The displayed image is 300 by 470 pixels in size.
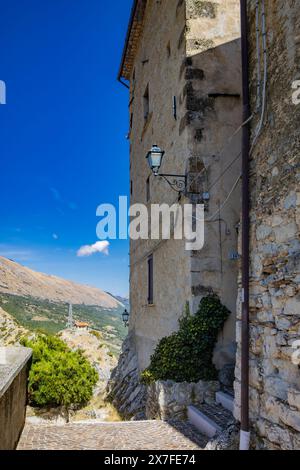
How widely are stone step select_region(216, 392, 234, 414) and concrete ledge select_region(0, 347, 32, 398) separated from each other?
3.29 meters

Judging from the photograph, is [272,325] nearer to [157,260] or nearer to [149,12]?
[157,260]

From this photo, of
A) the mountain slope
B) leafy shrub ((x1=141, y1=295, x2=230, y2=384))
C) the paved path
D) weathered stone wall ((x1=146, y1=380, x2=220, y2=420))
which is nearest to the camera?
the paved path

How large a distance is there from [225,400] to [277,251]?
3317mm

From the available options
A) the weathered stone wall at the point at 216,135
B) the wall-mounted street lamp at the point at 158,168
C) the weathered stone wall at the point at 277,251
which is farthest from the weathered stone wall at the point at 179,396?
the wall-mounted street lamp at the point at 158,168

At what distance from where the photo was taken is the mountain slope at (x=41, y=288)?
80.6 m

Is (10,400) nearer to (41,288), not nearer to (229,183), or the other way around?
(229,183)

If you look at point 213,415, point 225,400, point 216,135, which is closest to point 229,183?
point 216,135

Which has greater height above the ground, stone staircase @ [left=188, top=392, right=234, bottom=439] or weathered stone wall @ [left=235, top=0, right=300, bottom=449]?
weathered stone wall @ [left=235, top=0, right=300, bottom=449]

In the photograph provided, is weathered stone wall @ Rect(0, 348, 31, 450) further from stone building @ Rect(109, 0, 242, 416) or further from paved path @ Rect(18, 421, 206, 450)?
stone building @ Rect(109, 0, 242, 416)

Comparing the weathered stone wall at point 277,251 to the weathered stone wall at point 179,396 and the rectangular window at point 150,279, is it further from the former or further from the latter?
the rectangular window at point 150,279

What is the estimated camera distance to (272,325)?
4367mm

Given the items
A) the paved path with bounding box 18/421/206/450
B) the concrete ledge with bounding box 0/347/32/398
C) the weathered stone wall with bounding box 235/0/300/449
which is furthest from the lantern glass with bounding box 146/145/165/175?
the paved path with bounding box 18/421/206/450

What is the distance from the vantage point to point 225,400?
6.53m

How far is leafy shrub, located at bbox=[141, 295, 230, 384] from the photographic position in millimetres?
7121
